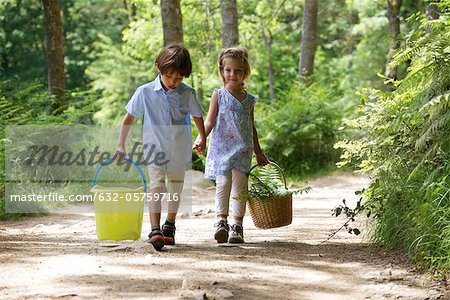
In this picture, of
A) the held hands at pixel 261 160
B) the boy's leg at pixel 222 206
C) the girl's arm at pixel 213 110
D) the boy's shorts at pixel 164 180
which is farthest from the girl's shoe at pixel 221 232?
the girl's arm at pixel 213 110

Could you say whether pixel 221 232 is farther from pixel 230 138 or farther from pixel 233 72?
pixel 233 72

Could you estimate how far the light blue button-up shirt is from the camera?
6754 mm

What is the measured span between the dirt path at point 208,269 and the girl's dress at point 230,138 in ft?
2.41

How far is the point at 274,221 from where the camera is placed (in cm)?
722

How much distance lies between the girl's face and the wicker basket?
1144 millimetres

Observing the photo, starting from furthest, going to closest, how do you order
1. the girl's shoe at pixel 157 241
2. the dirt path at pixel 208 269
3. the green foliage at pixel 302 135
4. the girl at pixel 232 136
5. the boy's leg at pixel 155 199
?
the green foliage at pixel 302 135
the girl at pixel 232 136
the boy's leg at pixel 155 199
the girl's shoe at pixel 157 241
the dirt path at pixel 208 269

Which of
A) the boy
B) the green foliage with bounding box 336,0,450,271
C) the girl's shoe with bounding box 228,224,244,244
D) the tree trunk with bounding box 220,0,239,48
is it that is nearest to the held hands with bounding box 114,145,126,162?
the boy

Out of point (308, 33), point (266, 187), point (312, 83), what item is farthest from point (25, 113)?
point (312, 83)

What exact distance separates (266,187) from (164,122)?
122 centimetres

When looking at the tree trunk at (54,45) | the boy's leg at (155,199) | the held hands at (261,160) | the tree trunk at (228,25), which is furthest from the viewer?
the tree trunk at (54,45)

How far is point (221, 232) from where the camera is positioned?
680 centimetres

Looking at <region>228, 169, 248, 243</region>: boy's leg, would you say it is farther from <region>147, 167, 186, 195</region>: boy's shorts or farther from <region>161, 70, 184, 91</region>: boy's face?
<region>161, 70, 184, 91</region>: boy's face

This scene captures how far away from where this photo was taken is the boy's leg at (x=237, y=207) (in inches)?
273

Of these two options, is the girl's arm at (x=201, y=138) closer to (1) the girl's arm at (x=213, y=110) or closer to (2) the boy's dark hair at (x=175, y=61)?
(1) the girl's arm at (x=213, y=110)
